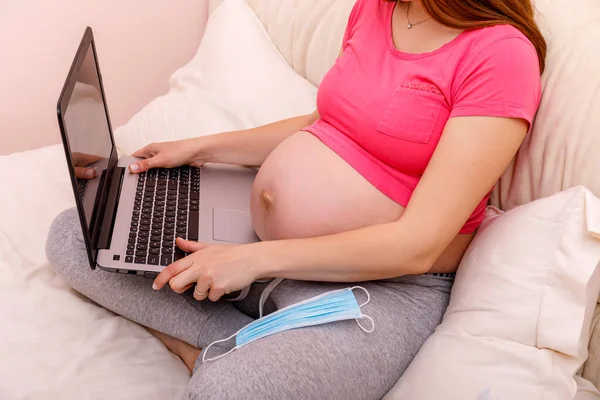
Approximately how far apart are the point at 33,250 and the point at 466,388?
0.89m

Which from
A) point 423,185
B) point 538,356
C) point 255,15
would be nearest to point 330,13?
point 255,15

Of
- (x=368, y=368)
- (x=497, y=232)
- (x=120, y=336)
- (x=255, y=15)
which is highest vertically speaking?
(x=255, y=15)

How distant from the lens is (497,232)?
97 cm

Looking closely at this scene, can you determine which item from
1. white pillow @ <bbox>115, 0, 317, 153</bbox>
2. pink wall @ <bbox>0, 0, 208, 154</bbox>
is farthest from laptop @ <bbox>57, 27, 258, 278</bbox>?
pink wall @ <bbox>0, 0, 208, 154</bbox>

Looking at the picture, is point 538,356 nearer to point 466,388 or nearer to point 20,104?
point 466,388

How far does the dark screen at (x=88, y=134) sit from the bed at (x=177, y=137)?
227mm

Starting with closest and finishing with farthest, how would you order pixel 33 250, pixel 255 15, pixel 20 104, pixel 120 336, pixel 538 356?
1. pixel 538 356
2. pixel 120 336
3. pixel 33 250
4. pixel 255 15
5. pixel 20 104

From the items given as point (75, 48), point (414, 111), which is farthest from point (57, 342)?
point (75, 48)

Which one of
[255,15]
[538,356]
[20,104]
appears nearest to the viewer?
[538,356]

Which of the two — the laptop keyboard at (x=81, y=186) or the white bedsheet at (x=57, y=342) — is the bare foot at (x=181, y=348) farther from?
the laptop keyboard at (x=81, y=186)

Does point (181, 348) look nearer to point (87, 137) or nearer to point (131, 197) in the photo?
point (131, 197)

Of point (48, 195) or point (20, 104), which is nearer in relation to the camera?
point (48, 195)

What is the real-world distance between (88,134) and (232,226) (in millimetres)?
299

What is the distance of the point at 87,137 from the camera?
3.53 feet
